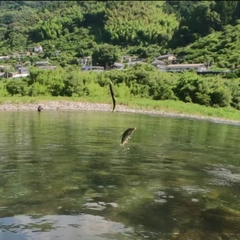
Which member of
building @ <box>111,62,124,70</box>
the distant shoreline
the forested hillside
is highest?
the forested hillside

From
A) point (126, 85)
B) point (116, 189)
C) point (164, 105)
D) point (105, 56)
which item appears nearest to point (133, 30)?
point (105, 56)

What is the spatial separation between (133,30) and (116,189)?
147708 millimetres

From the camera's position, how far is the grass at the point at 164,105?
51.4 metres

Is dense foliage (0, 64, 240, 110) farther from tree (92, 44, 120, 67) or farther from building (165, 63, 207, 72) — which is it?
tree (92, 44, 120, 67)

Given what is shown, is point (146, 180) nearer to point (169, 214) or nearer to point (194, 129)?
point (169, 214)

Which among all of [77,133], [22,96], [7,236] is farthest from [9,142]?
[22,96]

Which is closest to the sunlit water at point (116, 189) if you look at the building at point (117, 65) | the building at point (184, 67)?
the building at point (184, 67)

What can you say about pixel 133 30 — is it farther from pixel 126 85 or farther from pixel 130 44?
pixel 126 85

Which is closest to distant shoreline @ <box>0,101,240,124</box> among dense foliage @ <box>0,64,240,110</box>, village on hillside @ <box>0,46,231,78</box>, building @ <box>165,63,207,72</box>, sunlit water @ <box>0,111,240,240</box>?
dense foliage @ <box>0,64,240,110</box>

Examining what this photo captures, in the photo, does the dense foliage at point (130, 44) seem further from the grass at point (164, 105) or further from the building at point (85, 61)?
the grass at point (164, 105)

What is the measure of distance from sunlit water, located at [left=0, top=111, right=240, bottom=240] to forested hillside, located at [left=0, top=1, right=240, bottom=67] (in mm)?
65940

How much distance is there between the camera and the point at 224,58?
89.5 metres

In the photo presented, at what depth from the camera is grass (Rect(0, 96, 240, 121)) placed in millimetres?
51403

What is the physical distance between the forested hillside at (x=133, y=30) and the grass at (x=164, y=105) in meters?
31.3
